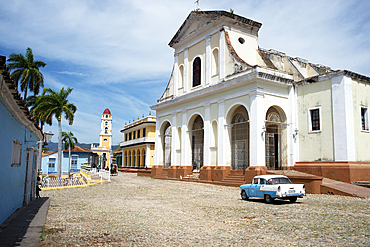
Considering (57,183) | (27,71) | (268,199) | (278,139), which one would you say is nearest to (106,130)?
(27,71)

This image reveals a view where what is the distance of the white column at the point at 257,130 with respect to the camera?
17.7 metres

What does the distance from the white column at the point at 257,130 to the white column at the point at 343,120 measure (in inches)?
148

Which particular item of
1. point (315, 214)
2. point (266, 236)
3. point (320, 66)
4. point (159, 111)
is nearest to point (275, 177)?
point (315, 214)

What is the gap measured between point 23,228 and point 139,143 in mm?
35912

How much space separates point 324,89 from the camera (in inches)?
698

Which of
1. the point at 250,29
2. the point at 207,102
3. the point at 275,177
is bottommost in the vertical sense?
the point at 275,177

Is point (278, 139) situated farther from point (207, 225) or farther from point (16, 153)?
point (16, 153)

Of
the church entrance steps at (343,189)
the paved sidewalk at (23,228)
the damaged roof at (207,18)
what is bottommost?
the paved sidewalk at (23,228)

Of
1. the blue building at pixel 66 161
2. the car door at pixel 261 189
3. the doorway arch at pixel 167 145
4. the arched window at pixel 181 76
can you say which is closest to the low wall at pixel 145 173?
the doorway arch at pixel 167 145

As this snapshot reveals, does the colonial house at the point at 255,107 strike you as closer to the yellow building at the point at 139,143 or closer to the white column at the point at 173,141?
the white column at the point at 173,141

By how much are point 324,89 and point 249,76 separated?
4204 mm

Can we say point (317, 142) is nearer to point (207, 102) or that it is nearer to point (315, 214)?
point (207, 102)

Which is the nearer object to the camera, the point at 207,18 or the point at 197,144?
the point at 207,18

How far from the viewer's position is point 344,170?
52.2ft
